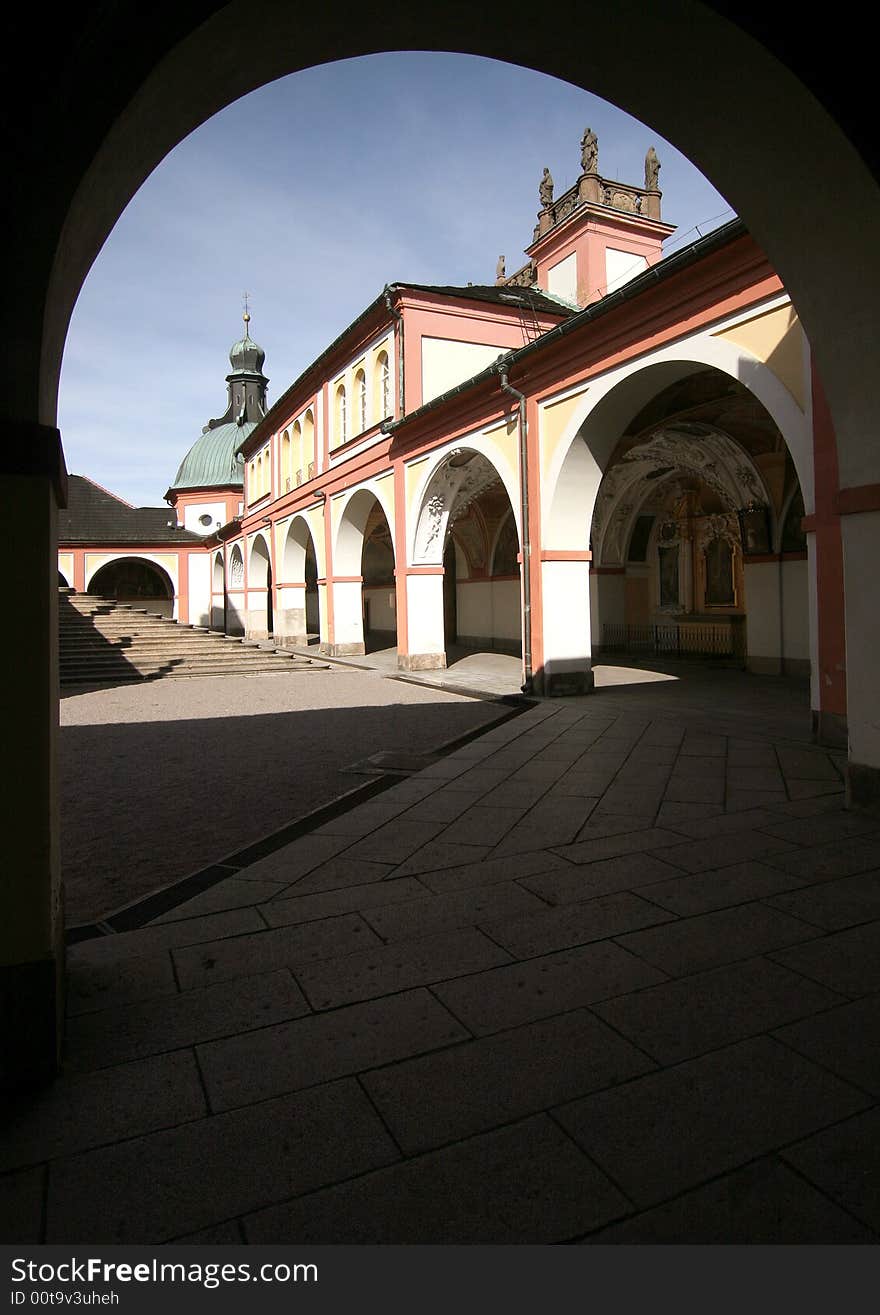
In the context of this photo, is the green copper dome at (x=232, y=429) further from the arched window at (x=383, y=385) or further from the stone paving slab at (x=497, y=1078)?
the stone paving slab at (x=497, y=1078)

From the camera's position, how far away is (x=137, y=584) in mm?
40625

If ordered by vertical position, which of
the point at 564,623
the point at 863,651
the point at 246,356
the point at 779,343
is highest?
the point at 246,356

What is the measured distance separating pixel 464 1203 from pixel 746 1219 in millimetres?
561

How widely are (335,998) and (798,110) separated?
13.0ft

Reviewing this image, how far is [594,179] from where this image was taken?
2206 cm

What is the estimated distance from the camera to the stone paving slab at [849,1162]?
1.58 metres

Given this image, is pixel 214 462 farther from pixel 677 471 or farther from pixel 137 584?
pixel 677 471

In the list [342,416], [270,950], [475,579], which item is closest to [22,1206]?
[270,950]

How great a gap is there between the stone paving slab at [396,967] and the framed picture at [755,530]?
13.6m

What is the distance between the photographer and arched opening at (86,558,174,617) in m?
39.9

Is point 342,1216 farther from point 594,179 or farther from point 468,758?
point 594,179

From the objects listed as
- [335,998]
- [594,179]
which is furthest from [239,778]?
[594,179]

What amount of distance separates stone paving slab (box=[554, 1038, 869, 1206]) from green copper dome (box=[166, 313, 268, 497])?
134 feet

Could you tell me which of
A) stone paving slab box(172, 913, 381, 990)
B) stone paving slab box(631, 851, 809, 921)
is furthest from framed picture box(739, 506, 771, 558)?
stone paving slab box(172, 913, 381, 990)
